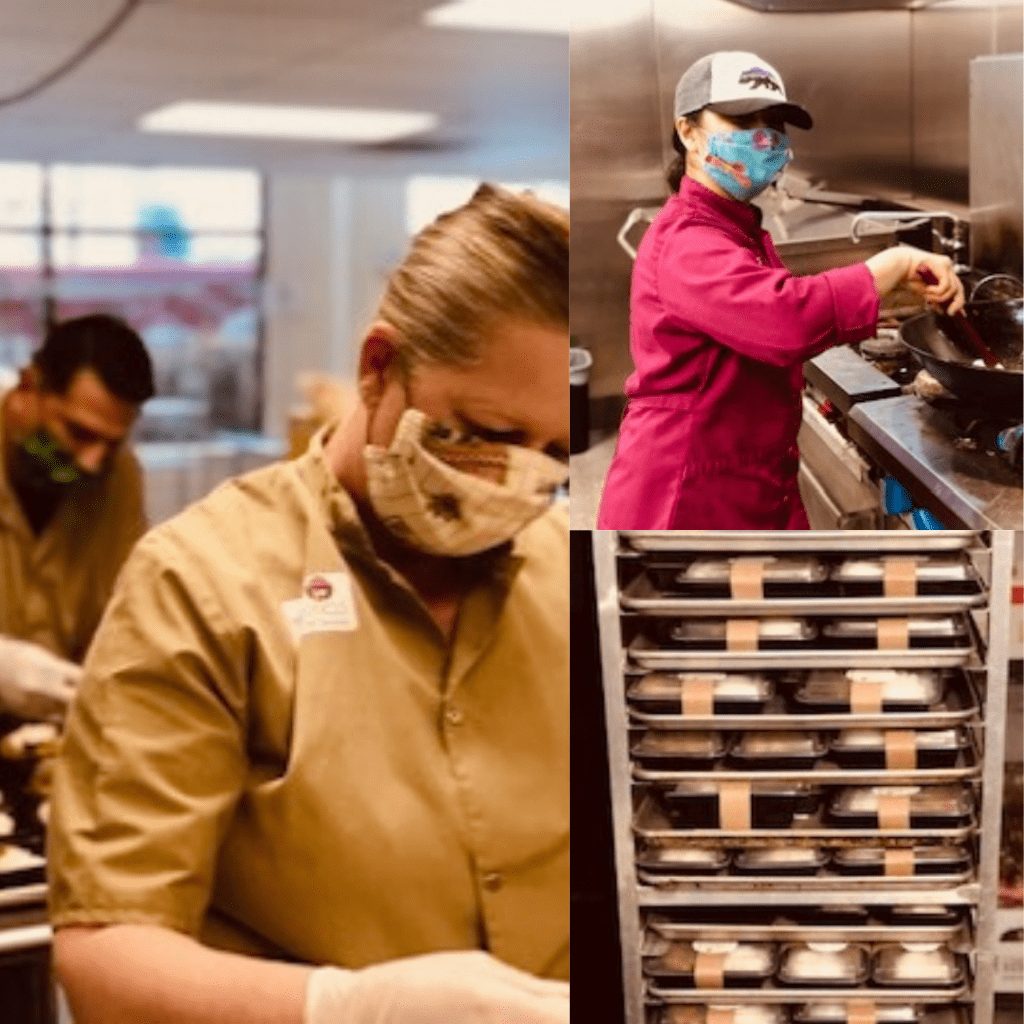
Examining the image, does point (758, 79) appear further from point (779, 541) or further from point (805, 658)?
point (805, 658)

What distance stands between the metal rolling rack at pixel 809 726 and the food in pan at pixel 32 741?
70cm

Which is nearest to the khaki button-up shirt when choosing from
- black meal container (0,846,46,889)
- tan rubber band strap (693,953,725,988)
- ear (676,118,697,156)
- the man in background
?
the man in background

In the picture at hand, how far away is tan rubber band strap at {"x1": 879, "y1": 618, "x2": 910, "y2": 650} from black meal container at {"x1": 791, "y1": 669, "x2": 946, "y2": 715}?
0.04 m

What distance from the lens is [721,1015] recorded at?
1.91 metres

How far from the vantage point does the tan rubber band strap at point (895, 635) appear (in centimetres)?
181

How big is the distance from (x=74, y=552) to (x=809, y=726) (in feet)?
2.97

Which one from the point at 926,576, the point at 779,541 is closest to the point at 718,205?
the point at 779,541

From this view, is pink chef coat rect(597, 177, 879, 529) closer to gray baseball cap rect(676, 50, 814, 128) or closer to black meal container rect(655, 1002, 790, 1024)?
gray baseball cap rect(676, 50, 814, 128)

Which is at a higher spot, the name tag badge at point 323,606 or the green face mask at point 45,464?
the green face mask at point 45,464

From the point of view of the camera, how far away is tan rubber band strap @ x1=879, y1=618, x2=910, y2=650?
1.81 metres

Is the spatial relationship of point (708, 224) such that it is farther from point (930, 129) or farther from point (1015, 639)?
point (1015, 639)

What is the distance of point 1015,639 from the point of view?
182 centimetres

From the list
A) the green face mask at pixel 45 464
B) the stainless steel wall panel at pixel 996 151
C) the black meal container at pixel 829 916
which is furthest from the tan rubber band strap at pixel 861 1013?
the green face mask at pixel 45 464

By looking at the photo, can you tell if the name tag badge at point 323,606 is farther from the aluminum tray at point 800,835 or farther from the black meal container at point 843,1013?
the black meal container at point 843,1013
